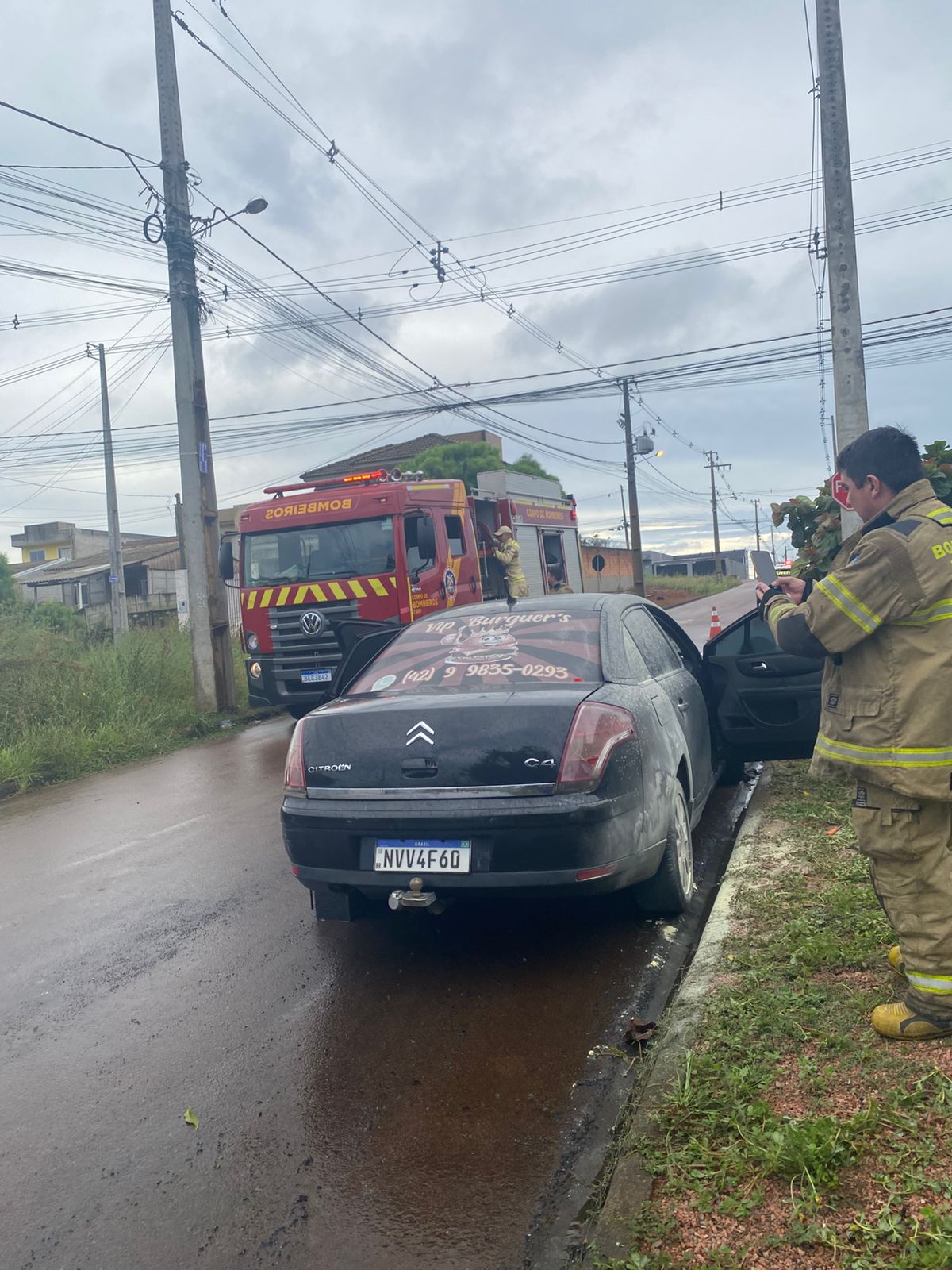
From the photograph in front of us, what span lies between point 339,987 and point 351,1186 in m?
1.37

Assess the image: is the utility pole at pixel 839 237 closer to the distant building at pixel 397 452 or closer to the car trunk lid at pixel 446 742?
the car trunk lid at pixel 446 742

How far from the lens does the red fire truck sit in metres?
11.3

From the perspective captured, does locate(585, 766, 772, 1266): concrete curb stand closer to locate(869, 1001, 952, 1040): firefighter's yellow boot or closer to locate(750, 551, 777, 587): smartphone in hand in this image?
locate(869, 1001, 952, 1040): firefighter's yellow boot

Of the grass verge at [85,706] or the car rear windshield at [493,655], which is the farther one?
the grass verge at [85,706]

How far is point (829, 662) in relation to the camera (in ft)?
10.7

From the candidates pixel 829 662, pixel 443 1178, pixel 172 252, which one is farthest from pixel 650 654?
pixel 172 252

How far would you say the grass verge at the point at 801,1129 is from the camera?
7.29ft

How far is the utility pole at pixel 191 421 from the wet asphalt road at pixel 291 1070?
7.83 metres

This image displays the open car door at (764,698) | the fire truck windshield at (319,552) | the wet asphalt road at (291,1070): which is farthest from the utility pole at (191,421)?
the open car door at (764,698)

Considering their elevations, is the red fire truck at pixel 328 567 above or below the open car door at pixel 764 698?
above

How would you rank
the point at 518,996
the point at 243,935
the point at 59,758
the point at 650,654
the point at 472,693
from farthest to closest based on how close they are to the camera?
the point at 59,758 < the point at 650,654 < the point at 243,935 < the point at 472,693 < the point at 518,996

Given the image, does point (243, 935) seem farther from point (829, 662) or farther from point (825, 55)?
point (825, 55)

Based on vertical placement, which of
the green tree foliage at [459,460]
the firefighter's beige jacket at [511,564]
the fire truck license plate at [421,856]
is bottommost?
the fire truck license plate at [421,856]

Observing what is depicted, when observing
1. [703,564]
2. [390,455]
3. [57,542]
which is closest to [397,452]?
[390,455]
